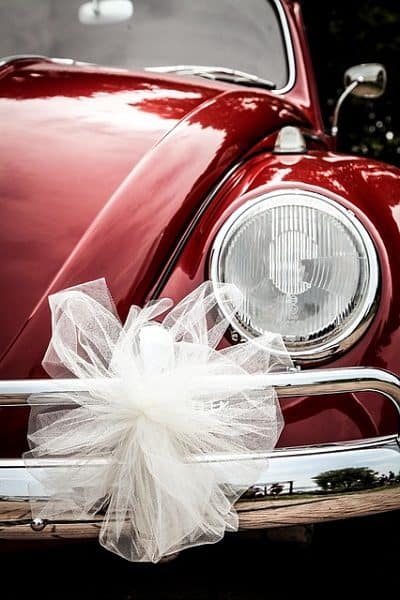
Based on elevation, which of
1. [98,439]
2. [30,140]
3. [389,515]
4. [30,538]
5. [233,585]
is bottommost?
[233,585]

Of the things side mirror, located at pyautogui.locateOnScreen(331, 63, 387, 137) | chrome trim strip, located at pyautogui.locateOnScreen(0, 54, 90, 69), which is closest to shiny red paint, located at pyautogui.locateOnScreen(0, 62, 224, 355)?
chrome trim strip, located at pyautogui.locateOnScreen(0, 54, 90, 69)

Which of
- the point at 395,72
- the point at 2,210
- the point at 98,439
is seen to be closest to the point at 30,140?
the point at 2,210

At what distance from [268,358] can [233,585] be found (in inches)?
28.4

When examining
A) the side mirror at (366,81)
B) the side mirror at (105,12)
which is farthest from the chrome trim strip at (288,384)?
the side mirror at (366,81)

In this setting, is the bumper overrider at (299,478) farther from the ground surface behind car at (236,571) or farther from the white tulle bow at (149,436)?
the ground surface behind car at (236,571)

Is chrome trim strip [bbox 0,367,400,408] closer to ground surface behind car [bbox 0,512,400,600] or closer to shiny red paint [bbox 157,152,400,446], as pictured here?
shiny red paint [bbox 157,152,400,446]

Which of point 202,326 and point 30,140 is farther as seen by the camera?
point 30,140

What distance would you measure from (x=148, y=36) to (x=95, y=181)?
103cm

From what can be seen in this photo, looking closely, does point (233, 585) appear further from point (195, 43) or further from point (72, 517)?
point (195, 43)

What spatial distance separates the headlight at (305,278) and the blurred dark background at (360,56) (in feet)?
13.9

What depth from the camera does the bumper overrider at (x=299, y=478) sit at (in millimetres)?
1356

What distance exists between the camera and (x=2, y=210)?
5.44ft

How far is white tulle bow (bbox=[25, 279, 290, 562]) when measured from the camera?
1316mm

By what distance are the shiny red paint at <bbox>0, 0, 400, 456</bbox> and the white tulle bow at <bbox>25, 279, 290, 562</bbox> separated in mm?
128
